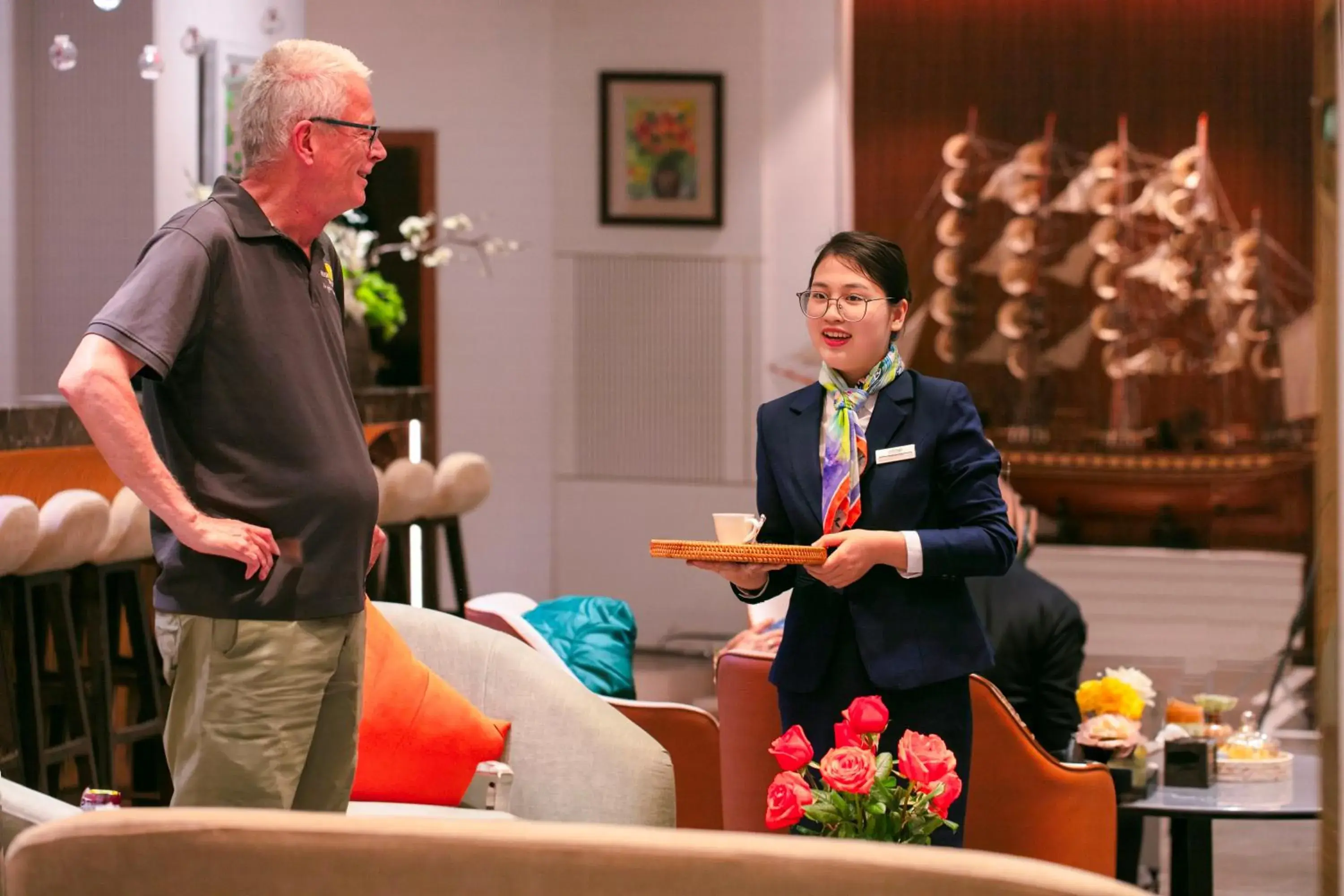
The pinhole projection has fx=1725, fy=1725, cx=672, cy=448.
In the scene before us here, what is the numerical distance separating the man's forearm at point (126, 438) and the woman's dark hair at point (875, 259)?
36.9 inches

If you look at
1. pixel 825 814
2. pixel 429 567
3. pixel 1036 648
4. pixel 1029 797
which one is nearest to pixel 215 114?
pixel 429 567

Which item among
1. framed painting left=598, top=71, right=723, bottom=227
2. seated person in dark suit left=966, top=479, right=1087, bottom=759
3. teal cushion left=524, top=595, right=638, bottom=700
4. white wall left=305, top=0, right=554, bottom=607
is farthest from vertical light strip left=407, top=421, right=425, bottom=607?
seated person in dark suit left=966, top=479, right=1087, bottom=759

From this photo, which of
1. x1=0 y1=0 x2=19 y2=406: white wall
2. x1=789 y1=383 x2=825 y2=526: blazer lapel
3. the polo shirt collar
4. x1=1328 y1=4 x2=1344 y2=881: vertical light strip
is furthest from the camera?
x1=0 y1=0 x2=19 y2=406: white wall

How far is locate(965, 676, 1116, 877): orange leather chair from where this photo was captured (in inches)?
128

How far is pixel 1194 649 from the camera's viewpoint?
7969 mm

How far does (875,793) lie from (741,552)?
1.45ft

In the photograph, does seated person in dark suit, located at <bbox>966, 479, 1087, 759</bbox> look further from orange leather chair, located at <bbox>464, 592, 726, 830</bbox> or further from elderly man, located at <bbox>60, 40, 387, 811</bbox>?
elderly man, located at <bbox>60, 40, 387, 811</bbox>

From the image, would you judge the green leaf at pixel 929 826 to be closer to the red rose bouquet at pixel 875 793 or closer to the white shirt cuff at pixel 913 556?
the red rose bouquet at pixel 875 793

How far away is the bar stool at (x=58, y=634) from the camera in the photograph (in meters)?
4.52

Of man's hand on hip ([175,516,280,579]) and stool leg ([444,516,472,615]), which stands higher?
man's hand on hip ([175,516,280,579])

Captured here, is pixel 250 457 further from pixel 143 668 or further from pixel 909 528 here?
pixel 143 668

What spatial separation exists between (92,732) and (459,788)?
2.07 m

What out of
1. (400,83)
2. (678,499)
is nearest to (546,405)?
(678,499)

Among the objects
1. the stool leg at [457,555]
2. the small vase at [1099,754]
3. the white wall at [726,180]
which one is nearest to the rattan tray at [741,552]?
the small vase at [1099,754]
